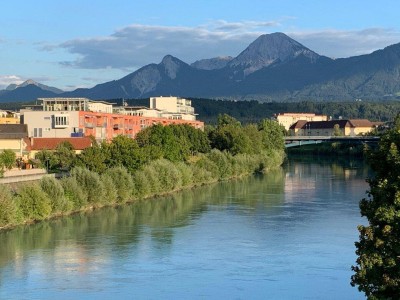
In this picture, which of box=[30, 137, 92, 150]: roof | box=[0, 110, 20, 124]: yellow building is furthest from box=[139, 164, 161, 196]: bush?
box=[0, 110, 20, 124]: yellow building

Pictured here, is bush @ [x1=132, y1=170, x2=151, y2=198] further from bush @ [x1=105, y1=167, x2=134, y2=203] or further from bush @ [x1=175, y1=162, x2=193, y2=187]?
bush @ [x1=175, y1=162, x2=193, y2=187]

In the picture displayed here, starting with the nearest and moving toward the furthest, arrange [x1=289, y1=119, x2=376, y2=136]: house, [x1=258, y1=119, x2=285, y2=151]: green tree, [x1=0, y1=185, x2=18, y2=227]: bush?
1. [x1=0, y1=185, x2=18, y2=227]: bush
2. [x1=258, y1=119, x2=285, y2=151]: green tree
3. [x1=289, y1=119, x2=376, y2=136]: house

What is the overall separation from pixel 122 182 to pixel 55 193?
6.10 m

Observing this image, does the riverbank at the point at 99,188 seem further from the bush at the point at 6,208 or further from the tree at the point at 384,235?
the tree at the point at 384,235

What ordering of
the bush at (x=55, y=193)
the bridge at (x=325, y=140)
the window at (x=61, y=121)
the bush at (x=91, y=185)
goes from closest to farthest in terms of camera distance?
1. the bush at (x=55, y=193)
2. the bush at (x=91, y=185)
3. the window at (x=61, y=121)
4. the bridge at (x=325, y=140)

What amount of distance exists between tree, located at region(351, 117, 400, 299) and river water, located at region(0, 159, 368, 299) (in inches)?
249

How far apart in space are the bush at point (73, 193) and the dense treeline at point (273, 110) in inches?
3979

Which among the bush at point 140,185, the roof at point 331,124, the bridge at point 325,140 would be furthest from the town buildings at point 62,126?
the roof at point 331,124

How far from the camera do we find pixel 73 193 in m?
33.1

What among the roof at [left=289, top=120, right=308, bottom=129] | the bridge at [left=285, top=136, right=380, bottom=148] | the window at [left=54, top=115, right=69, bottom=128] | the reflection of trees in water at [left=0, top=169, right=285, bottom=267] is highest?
the window at [left=54, top=115, right=69, bottom=128]

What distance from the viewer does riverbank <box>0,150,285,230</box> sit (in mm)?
29453

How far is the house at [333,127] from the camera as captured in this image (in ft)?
391

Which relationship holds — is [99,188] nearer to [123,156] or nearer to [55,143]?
[123,156]

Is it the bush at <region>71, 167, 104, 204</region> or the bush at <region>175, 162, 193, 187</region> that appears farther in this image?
the bush at <region>175, 162, 193, 187</region>
